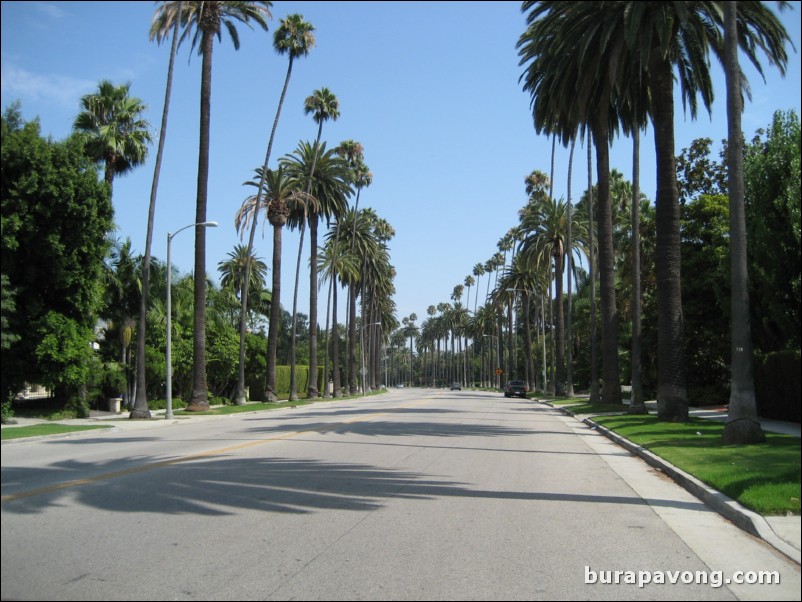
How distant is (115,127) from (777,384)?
96.3 feet

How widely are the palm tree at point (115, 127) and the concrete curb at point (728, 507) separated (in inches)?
1073

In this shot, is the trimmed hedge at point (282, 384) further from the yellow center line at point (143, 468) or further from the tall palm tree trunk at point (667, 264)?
the tall palm tree trunk at point (667, 264)

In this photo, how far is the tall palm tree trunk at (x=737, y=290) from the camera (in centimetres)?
1448

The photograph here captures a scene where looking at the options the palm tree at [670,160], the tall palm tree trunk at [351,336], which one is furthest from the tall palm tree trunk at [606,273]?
the tall palm tree trunk at [351,336]

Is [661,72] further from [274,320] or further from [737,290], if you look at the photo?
[274,320]

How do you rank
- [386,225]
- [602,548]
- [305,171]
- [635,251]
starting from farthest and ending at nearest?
1. [386,225]
2. [305,171]
3. [635,251]
4. [602,548]

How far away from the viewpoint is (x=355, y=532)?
7895 millimetres

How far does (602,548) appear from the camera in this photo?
Result: 735 cm

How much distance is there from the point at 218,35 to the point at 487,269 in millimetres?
92969

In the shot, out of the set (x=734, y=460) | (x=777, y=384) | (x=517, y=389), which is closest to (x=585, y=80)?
(x=777, y=384)

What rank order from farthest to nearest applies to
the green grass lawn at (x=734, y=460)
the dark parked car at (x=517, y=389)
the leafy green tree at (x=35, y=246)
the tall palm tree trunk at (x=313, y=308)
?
the dark parked car at (x=517, y=389) < the tall palm tree trunk at (x=313, y=308) < the green grass lawn at (x=734, y=460) < the leafy green tree at (x=35, y=246)

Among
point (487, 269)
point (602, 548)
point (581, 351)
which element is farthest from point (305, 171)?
point (487, 269)

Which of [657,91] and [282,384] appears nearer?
[657,91]

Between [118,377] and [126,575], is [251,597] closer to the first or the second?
[126,575]
